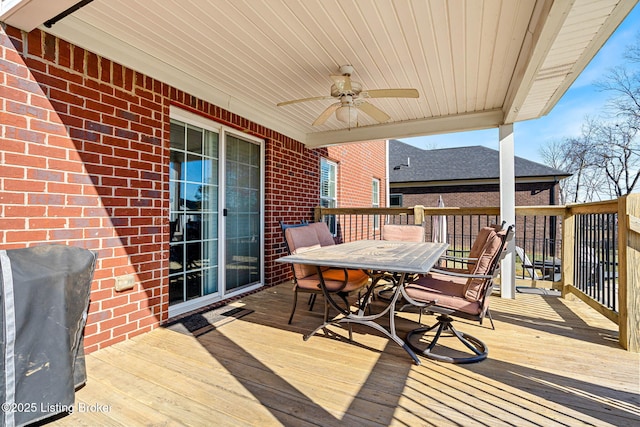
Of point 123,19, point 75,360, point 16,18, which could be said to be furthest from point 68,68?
point 75,360

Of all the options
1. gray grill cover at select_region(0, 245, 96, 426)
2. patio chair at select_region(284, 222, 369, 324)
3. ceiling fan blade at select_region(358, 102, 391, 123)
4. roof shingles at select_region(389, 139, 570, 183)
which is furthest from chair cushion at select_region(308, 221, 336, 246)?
roof shingles at select_region(389, 139, 570, 183)

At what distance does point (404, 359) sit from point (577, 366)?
3.90ft

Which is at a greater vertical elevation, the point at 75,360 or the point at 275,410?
the point at 75,360

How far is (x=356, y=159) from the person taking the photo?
779 centimetres

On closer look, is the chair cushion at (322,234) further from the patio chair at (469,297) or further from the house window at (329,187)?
the house window at (329,187)

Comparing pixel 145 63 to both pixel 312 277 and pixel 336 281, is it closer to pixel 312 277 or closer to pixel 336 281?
pixel 312 277

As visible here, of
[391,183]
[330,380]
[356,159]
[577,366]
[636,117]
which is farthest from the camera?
[391,183]

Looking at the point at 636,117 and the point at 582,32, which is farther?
the point at 636,117

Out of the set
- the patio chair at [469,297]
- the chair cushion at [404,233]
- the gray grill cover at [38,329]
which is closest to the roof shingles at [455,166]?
the chair cushion at [404,233]

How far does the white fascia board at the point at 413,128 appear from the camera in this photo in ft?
13.8

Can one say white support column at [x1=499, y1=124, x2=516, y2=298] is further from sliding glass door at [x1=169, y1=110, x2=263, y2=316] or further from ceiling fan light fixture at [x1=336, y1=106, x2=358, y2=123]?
sliding glass door at [x1=169, y1=110, x2=263, y2=316]

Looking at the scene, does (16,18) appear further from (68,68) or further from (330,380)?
(330,380)

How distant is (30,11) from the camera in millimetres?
1863

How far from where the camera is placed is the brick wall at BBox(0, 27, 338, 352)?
203 centimetres
